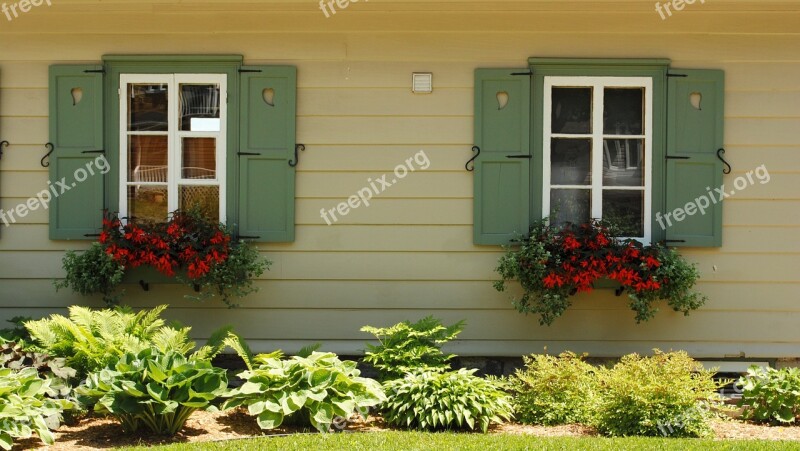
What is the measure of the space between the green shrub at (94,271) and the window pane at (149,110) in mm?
902

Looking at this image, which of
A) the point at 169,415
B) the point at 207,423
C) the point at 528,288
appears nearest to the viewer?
the point at 169,415

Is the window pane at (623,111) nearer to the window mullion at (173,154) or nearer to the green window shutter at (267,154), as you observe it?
the green window shutter at (267,154)

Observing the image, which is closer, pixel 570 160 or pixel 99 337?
pixel 99 337

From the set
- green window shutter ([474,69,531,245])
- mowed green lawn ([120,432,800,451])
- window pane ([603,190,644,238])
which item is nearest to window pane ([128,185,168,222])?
mowed green lawn ([120,432,800,451])

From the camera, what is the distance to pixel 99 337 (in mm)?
5414

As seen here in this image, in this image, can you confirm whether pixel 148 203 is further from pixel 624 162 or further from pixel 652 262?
pixel 652 262

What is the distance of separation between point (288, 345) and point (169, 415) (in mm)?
1445

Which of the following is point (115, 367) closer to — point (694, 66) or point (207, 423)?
point (207, 423)

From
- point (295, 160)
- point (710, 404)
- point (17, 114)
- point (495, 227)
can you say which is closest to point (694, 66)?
point (495, 227)

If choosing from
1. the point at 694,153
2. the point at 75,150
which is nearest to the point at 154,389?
the point at 75,150

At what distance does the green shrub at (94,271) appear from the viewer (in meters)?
5.89

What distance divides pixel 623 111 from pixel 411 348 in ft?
7.51

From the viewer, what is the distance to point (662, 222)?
6.13m

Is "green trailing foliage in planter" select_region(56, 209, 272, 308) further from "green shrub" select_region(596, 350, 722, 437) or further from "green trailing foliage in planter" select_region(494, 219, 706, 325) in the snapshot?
"green shrub" select_region(596, 350, 722, 437)
